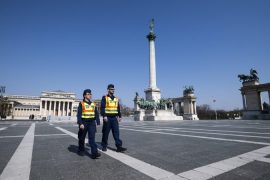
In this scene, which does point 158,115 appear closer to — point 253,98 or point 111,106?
point 253,98

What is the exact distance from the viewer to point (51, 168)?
4.29 meters

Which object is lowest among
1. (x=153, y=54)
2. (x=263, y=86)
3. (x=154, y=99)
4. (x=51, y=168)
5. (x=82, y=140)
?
(x=51, y=168)

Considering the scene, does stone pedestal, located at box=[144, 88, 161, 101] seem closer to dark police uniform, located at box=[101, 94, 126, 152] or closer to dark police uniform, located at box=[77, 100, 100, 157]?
dark police uniform, located at box=[101, 94, 126, 152]

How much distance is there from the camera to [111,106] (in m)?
6.53

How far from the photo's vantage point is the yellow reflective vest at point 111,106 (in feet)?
21.2

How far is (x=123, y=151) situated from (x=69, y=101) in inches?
4747

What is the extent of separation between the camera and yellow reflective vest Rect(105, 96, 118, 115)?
646 centimetres

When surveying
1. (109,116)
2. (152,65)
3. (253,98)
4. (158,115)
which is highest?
(152,65)

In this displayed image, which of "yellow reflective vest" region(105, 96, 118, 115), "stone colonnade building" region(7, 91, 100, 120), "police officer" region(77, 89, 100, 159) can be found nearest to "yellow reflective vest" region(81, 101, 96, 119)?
"police officer" region(77, 89, 100, 159)

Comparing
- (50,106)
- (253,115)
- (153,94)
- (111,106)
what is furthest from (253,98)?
(50,106)

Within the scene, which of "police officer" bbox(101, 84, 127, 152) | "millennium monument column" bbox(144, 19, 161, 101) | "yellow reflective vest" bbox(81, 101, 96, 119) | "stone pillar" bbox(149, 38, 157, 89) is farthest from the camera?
"stone pillar" bbox(149, 38, 157, 89)

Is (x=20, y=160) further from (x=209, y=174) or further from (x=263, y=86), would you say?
(x=263, y=86)

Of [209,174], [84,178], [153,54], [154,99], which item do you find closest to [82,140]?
[84,178]

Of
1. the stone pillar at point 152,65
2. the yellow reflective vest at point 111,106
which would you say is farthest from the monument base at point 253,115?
the yellow reflective vest at point 111,106
